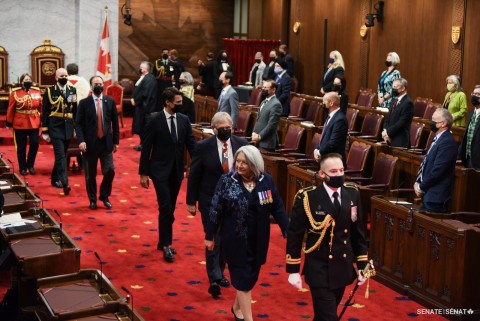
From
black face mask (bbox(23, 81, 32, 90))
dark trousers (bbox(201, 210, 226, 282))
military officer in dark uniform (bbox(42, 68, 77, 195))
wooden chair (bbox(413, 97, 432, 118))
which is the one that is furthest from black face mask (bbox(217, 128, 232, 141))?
wooden chair (bbox(413, 97, 432, 118))

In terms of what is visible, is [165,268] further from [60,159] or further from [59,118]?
[59,118]

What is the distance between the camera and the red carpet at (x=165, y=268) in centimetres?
666

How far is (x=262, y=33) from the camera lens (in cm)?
2077

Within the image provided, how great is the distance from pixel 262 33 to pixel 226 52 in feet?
5.41

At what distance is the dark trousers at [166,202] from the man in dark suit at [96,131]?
82.0 inches

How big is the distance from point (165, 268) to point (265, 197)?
2.39m

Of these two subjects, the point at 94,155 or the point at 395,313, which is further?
the point at 94,155

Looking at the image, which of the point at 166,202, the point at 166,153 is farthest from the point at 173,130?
the point at 166,202

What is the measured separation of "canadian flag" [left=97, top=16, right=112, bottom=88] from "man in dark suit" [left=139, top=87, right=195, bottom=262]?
29.4 ft

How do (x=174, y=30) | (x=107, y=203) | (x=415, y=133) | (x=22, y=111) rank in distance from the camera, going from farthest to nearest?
(x=174, y=30) < (x=22, y=111) < (x=415, y=133) < (x=107, y=203)

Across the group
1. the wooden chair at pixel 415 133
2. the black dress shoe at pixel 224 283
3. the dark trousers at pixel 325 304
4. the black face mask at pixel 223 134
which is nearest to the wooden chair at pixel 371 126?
the wooden chair at pixel 415 133

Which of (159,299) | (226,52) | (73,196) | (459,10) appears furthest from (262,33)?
(159,299)

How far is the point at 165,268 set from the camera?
782 cm

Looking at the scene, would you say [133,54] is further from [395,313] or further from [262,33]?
[395,313]
